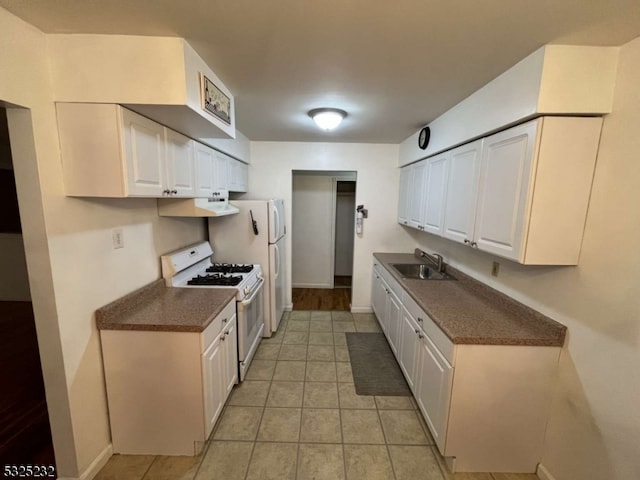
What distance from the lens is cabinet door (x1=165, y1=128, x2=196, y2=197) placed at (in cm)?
192

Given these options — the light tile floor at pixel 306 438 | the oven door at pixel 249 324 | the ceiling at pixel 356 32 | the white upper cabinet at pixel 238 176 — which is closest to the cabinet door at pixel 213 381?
the light tile floor at pixel 306 438

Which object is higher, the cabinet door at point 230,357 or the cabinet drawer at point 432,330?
the cabinet drawer at point 432,330

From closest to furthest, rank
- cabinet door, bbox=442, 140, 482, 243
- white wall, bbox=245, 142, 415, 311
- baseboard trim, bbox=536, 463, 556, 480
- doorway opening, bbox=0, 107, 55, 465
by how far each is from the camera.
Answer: baseboard trim, bbox=536, 463, 556, 480
doorway opening, bbox=0, 107, 55, 465
cabinet door, bbox=442, 140, 482, 243
white wall, bbox=245, 142, 415, 311

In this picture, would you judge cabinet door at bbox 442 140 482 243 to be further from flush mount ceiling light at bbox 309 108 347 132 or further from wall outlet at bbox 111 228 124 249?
wall outlet at bbox 111 228 124 249

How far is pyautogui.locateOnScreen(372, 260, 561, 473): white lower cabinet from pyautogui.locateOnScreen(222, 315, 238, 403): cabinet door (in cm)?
150

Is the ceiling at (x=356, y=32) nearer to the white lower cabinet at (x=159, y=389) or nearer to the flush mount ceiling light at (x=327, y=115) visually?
the flush mount ceiling light at (x=327, y=115)

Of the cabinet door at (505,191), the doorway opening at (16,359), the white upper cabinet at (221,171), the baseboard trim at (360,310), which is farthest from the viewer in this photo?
the baseboard trim at (360,310)

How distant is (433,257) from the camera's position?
10.8ft

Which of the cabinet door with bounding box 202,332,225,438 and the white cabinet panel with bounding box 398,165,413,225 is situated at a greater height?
the white cabinet panel with bounding box 398,165,413,225

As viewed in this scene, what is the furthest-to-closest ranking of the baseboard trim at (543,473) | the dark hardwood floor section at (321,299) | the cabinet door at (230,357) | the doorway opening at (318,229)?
the doorway opening at (318,229), the dark hardwood floor section at (321,299), the cabinet door at (230,357), the baseboard trim at (543,473)

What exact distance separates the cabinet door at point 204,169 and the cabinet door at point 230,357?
1.13 metres

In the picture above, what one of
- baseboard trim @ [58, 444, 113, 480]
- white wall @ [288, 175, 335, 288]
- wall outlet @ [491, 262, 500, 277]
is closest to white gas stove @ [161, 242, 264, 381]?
baseboard trim @ [58, 444, 113, 480]

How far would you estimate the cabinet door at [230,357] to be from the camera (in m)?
2.13

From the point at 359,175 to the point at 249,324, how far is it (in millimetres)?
2392
